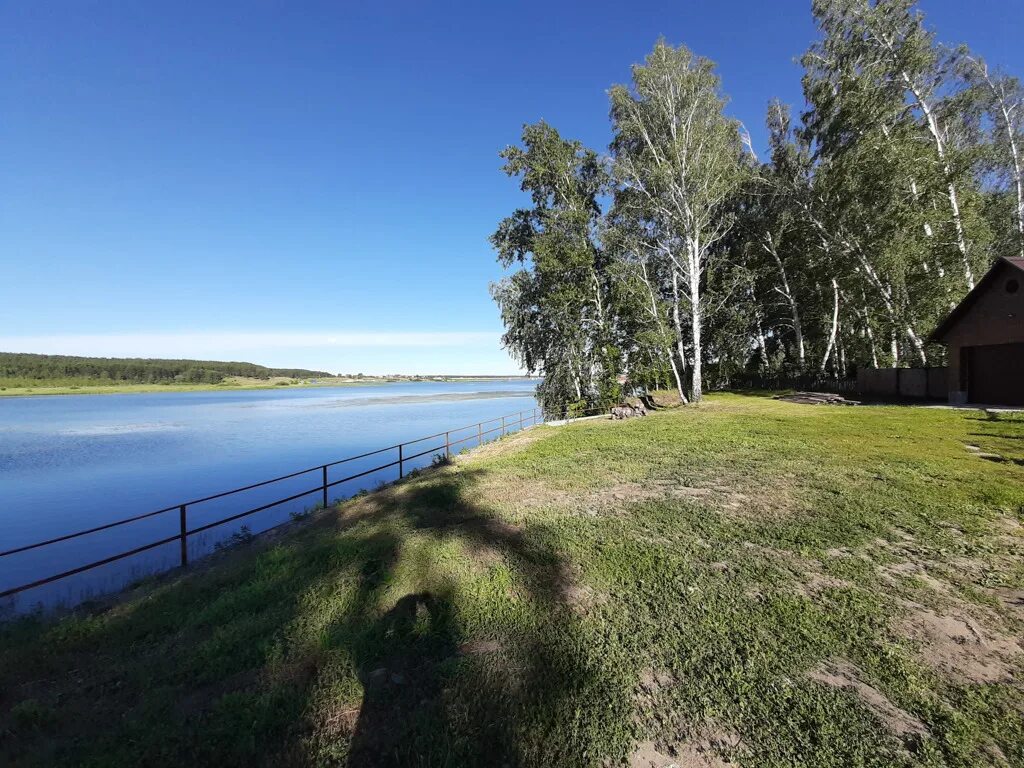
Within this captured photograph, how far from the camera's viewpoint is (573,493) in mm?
7578

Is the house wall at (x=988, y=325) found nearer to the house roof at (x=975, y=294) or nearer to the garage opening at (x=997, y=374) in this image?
the house roof at (x=975, y=294)

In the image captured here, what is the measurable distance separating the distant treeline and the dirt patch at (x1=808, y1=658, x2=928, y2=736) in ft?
472

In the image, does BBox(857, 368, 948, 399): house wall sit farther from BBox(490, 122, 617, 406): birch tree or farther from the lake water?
the lake water

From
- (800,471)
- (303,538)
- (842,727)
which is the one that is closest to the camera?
(842,727)

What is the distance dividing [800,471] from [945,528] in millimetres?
2659

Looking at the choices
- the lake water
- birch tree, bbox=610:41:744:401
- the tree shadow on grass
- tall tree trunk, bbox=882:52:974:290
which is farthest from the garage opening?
the tree shadow on grass

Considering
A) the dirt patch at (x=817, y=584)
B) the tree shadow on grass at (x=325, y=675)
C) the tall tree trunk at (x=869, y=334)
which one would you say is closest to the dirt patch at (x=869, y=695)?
the dirt patch at (x=817, y=584)

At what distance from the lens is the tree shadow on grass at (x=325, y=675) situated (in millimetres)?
2715

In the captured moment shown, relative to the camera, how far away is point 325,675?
3.31 m

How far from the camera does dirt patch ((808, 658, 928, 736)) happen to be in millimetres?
2666

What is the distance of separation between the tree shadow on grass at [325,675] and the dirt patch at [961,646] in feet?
7.74

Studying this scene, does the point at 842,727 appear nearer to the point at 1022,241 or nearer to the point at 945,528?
the point at 945,528

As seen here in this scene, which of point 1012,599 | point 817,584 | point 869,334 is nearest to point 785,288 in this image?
point 869,334

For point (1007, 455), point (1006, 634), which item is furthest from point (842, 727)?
point (1007, 455)
